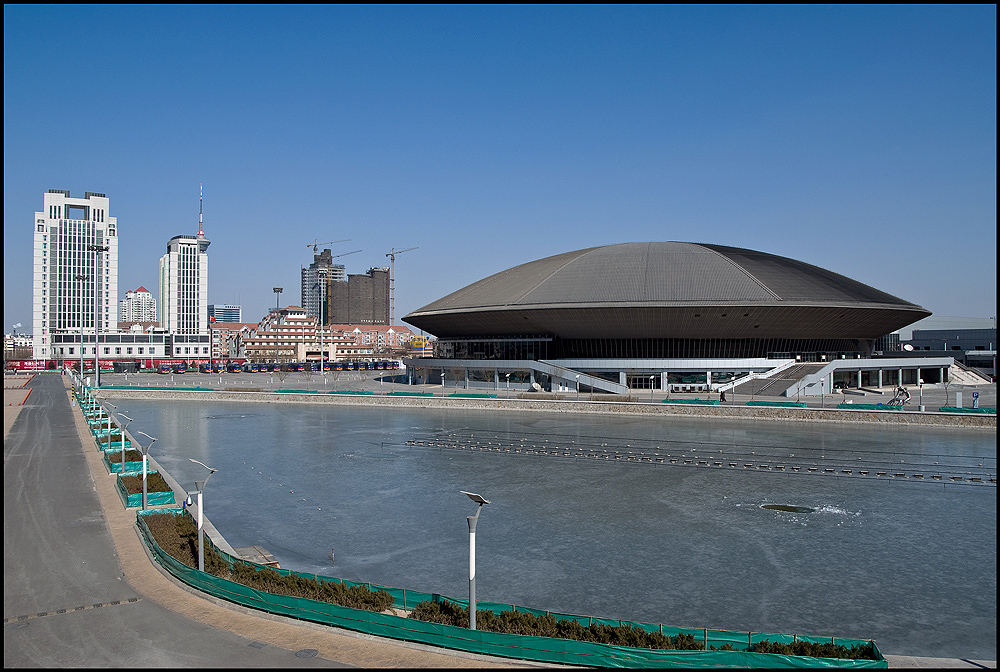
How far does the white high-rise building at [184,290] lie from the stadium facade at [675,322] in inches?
3943

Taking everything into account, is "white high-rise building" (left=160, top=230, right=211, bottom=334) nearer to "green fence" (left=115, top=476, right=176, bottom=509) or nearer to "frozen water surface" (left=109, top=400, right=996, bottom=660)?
"frozen water surface" (left=109, top=400, right=996, bottom=660)

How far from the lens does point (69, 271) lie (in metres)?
132

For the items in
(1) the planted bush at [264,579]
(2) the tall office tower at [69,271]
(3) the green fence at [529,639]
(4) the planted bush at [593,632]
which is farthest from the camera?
(2) the tall office tower at [69,271]

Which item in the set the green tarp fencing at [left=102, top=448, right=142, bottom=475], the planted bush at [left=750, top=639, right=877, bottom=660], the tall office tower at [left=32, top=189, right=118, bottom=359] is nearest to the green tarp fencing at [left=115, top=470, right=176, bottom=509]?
the green tarp fencing at [left=102, top=448, right=142, bottom=475]

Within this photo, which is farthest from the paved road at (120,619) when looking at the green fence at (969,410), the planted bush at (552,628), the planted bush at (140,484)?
the green fence at (969,410)

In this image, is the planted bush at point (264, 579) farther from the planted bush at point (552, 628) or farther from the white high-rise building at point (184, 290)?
the white high-rise building at point (184, 290)

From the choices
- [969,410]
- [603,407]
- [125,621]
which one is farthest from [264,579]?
[969,410]

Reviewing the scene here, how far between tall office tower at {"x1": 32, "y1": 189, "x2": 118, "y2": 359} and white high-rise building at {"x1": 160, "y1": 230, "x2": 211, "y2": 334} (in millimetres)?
17498

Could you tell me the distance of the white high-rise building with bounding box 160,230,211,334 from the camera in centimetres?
15312

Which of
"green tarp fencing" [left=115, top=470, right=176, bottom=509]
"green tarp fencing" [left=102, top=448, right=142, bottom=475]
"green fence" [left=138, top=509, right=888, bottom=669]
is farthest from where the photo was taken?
"green tarp fencing" [left=102, top=448, right=142, bottom=475]

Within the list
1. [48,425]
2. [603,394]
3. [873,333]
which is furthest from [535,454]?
[873,333]

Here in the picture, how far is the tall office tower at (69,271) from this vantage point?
129750 mm

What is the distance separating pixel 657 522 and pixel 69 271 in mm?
141865

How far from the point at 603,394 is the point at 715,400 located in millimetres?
10774
